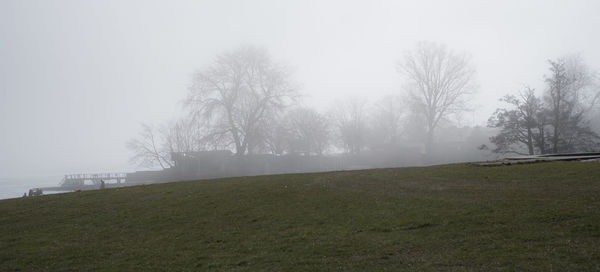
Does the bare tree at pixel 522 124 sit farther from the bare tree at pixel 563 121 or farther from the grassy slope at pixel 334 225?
the grassy slope at pixel 334 225

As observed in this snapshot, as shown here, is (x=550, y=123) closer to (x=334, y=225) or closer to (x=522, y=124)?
(x=522, y=124)

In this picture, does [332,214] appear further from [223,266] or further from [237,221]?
[223,266]

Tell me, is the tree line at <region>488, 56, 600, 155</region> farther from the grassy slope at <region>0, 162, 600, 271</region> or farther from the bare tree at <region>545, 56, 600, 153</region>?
the grassy slope at <region>0, 162, 600, 271</region>

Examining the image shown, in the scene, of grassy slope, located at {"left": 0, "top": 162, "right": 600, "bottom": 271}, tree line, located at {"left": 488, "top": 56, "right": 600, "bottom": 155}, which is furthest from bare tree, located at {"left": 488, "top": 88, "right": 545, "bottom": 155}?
grassy slope, located at {"left": 0, "top": 162, "right": 600, "bottom": 271}

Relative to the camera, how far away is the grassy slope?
28.0 feet

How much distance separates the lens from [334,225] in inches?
460

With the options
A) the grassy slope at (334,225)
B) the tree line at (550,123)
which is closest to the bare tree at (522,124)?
the tree line at (550,123)

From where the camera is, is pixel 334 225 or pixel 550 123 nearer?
pixel 334 225

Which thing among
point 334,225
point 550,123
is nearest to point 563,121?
point 550,123

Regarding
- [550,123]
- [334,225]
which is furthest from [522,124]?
[334,225]

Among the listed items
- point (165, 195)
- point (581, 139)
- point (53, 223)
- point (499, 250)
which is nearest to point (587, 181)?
point (499, 250)

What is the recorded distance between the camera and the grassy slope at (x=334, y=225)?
8531mm

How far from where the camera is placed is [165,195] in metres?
18.0

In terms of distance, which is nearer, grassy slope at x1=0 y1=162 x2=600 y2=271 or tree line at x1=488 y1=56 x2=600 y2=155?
grassy slope at x1=0 y1=162 x2=600 y2=271
